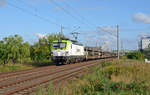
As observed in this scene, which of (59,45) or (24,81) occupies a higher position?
(59,45)

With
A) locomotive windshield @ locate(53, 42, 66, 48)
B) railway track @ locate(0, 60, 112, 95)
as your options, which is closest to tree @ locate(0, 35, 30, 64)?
locomotive windshield @ locate(53, 42, 66, 48)

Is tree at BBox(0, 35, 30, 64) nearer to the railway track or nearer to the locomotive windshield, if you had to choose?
the locomotive windshield

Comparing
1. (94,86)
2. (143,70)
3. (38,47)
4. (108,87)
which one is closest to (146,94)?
(108,87)

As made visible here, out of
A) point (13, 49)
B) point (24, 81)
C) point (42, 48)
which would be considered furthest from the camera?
point (42, 48)

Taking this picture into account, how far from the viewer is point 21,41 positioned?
30797mm

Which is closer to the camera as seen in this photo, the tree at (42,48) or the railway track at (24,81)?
the railway track at (24,81)

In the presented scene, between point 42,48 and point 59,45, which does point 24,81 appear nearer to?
point 59,45

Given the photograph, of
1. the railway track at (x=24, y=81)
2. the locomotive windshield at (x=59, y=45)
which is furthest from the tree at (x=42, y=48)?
the railway track at (x=24, y=81)

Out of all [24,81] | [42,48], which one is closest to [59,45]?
[42,48]

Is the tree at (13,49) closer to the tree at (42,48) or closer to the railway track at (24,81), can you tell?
the tree at (42,48)

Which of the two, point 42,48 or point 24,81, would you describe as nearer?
point 24,81

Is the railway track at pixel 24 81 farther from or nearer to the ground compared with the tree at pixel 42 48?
nearer to the ground

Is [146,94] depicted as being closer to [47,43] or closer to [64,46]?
[64,46]

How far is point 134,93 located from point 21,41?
2516 cm
